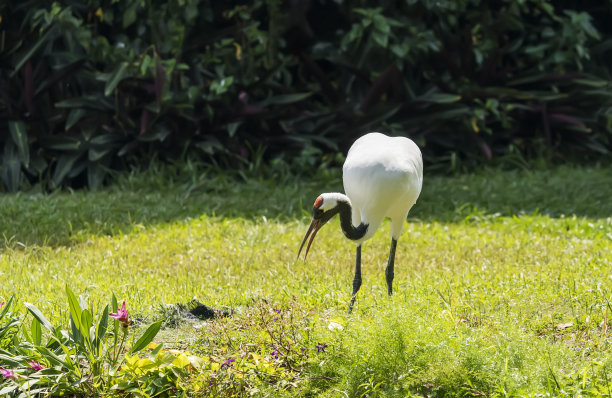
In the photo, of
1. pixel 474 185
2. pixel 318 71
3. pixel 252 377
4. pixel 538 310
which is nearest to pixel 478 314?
pixel 538 310

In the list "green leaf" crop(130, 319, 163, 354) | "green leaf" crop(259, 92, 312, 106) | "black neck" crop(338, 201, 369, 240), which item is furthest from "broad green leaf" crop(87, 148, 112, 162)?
"green leaf" crop(130, 319, 163, 354)

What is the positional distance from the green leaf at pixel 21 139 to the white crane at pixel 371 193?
4.21 m

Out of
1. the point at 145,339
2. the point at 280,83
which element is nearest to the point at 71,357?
the point at 145,339

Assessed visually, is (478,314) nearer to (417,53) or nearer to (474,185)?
(474,185)

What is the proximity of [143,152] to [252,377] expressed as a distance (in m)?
5.21

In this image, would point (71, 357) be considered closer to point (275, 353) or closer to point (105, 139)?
point (275, 353)

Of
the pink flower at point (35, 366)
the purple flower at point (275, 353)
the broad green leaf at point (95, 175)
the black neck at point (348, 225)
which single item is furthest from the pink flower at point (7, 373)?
the broad green leaf at point (95, 175)

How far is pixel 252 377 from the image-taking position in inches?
128

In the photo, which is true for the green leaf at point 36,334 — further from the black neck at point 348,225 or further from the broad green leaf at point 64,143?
the broad green leaf at point 64,143

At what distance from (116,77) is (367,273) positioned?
3655 millimetres

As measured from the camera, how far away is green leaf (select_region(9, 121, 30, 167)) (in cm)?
776

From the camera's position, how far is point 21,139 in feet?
25.6

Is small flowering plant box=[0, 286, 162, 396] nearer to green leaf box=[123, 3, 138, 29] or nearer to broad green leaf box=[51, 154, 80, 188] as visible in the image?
broad green leaf box=[51, 154, 80, 188]

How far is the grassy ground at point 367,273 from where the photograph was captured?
3207 mm
